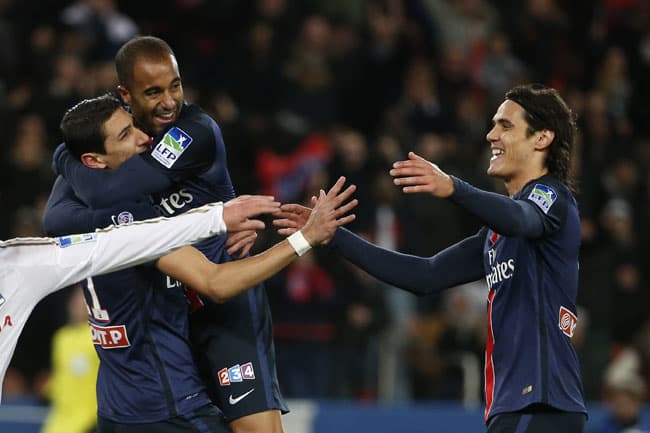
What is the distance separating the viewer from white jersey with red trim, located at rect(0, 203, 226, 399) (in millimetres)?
4863

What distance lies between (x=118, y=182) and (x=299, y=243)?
842 mm

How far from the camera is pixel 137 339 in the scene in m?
5.27

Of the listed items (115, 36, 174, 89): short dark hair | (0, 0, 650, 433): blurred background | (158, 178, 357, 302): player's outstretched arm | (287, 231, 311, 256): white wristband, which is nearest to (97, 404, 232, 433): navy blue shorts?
(158, 178, 357, 302): player's outstretched arm

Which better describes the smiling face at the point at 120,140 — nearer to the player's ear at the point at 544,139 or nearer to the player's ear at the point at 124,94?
the player's ear at the point at 124,94

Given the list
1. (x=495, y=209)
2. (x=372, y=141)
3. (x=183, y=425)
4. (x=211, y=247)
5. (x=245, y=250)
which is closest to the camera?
(x=495, y=209)

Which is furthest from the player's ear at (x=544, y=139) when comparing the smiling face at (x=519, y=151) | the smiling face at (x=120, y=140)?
the smiling face at (x=120, y=140)

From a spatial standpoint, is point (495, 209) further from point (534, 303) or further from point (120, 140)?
point (120, 140)

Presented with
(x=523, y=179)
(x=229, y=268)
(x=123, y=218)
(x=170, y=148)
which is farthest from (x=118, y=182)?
(x=523, y=179)

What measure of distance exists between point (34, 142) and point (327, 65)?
11.0 feet

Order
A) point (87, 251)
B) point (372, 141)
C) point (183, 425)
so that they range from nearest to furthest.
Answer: point (87, 251) → point (183, 425) → point (372, 141)

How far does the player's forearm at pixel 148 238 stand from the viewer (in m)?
4.86

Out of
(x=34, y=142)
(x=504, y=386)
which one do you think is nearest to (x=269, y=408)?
(x=504, y=386)

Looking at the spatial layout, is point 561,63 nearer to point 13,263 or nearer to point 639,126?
point 639,126

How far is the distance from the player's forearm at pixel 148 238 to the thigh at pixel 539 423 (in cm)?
139
